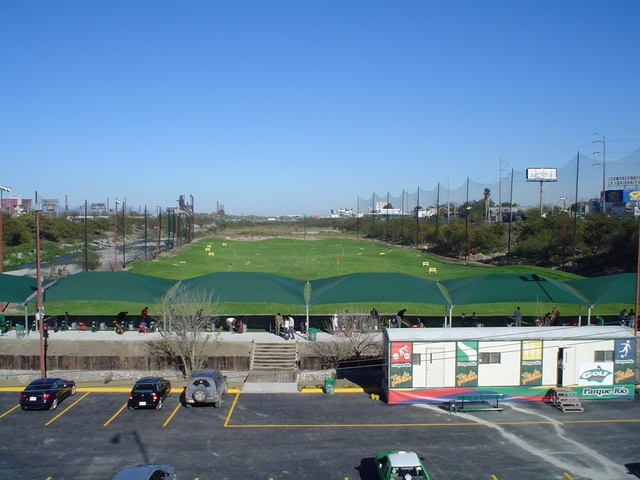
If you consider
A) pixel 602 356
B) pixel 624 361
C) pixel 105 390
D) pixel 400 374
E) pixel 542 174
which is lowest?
pixel 105 390

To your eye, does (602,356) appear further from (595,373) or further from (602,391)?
(602,391)

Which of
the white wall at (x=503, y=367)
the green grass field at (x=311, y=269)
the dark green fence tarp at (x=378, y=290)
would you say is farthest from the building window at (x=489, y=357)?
the green grass field at (x=311, y=269)

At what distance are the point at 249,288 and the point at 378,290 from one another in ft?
25.0

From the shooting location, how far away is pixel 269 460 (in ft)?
53.4

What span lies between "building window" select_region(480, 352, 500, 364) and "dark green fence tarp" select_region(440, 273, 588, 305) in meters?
7.62

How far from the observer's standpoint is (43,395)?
20281mm

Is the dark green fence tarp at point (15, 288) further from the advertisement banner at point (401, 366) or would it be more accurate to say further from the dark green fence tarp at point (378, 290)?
the advertisement banner at point (401, 366)

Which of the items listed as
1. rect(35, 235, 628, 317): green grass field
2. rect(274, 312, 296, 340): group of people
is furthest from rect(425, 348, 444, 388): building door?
rect(35, 235, 628, 317): green grass field

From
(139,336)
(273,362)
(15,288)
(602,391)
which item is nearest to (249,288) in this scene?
(273,362)

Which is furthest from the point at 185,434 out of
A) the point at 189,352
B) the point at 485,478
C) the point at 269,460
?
the point at 485,478

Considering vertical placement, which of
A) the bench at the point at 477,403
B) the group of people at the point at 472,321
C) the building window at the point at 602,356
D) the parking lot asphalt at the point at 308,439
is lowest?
the parking lot asphalt at the point at 308,439

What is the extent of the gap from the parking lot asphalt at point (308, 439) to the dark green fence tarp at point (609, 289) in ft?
29.0

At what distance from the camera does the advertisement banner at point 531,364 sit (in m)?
21.5

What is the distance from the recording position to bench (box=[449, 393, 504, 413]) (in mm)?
20359
